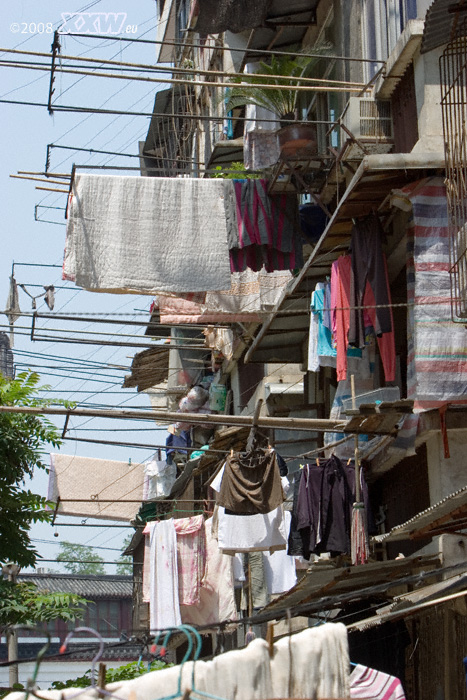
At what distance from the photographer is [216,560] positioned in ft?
59.5

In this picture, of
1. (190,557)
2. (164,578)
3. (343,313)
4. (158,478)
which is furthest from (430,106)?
(158,478)

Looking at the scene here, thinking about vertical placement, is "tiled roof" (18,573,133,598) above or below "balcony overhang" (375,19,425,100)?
below

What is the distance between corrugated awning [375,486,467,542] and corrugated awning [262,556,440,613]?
1.05 ft

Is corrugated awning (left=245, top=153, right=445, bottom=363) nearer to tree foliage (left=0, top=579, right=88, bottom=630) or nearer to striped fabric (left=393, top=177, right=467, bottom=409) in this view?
striped fabric (left=393, top=177, right=467, bottom=409)

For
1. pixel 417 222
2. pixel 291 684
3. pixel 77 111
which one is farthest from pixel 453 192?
pixel 291 684

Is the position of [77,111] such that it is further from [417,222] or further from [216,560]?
[216,560]

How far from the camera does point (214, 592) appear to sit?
1811 cm

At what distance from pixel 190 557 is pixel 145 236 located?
22.6 feet

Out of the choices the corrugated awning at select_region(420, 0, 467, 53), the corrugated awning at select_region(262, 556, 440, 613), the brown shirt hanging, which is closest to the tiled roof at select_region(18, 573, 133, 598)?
the brown shirt hanging

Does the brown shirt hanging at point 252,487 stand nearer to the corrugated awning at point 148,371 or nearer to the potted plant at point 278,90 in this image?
the potted plant at point 278,90

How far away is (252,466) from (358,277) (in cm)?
243

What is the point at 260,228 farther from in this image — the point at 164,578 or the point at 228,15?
the point at 164,578

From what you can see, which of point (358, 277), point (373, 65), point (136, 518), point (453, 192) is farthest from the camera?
point (136, 518)

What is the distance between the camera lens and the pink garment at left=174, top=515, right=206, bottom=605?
17891mm
